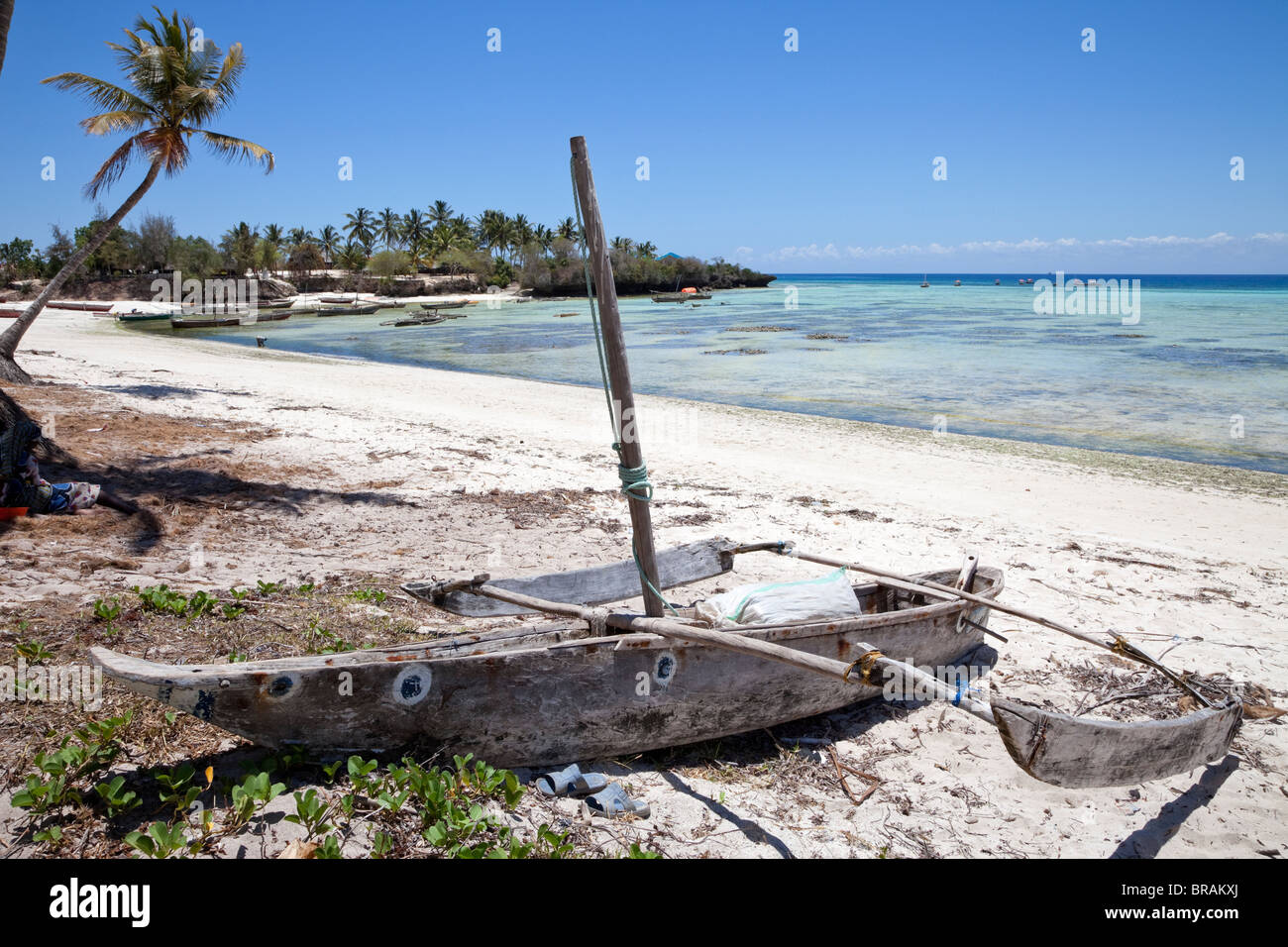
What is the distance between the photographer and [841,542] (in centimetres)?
733

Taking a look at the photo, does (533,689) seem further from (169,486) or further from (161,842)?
(169,486)

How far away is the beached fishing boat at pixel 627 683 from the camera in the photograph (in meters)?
2.96

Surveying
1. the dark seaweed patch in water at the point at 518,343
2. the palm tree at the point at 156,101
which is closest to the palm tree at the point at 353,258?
the dark seaweed patch in water at the point at 518,343

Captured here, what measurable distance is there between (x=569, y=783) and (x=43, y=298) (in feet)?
49.6

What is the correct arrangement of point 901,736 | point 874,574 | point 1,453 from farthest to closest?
point 1,453, point 874,574, point 901,736

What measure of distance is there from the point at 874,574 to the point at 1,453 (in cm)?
676

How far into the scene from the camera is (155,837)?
100 inches

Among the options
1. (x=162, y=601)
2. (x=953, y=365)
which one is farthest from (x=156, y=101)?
(x=953, y=365)

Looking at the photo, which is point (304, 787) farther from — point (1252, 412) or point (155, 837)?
point (1252, 412)

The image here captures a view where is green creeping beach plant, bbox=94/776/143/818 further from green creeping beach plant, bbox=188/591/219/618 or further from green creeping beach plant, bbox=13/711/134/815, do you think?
green creeping beach plant, bbox=188/591/219/618

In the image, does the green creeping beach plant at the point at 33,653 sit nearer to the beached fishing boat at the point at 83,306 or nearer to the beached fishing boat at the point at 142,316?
the beached fishing boat at the point at 142,316

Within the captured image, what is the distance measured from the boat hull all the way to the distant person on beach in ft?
13.8

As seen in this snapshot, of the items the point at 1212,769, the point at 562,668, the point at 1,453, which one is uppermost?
the point at 1,453
